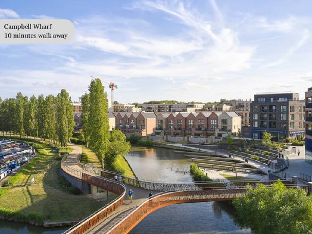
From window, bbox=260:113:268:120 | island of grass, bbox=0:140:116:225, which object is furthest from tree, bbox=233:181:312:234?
window, bbox=260:113:268:120

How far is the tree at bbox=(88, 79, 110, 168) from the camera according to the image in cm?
4184

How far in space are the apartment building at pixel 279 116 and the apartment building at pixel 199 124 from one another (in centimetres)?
782

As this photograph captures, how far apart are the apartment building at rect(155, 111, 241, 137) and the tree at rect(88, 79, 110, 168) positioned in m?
45.9

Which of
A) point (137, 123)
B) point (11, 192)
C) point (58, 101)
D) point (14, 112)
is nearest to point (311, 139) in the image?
point (11, 192)

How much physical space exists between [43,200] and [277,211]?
2475 cm

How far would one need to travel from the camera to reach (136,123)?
309 feet

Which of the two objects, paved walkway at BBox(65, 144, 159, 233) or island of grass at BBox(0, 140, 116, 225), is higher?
paved walkway at BBox(65, 144, 159, 233)

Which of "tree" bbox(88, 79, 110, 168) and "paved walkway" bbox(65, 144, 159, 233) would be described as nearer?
"paved walkway" bbox(65, 144, 159, 233)

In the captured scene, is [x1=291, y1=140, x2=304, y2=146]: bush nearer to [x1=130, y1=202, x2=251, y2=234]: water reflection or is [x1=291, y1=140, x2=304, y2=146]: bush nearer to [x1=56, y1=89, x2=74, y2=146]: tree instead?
[x1=130, y1=202, x2=251, y2=234]: water reflection

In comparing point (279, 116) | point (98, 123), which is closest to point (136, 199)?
point (98, 123)

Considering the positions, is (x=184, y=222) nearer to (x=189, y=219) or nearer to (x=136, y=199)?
(x=189, y=219)

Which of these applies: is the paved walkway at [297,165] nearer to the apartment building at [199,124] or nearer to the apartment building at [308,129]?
the apartment building at [308,129]

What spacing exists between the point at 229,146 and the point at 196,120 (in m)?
22.2

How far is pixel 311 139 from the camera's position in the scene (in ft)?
140
